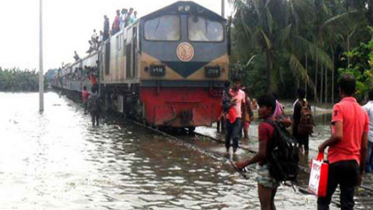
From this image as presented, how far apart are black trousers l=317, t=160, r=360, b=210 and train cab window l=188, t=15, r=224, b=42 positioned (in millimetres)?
12575

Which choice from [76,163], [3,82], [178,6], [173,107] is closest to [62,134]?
[173,107]

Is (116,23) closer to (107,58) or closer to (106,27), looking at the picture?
(107,58)

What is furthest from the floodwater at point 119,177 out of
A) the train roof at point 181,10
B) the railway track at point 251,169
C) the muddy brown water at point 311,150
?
the train roof at point 181,10

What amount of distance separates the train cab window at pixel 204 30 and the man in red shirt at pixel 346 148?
12392 millimetres

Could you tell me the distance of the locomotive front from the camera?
18.5 m

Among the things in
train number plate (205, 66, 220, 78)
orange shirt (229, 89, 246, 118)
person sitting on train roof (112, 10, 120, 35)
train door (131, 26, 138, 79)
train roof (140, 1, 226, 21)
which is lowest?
orange shirt (229, 89, 246, 118)

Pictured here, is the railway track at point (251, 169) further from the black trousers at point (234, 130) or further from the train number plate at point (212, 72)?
the train number plate at point (212, 72)

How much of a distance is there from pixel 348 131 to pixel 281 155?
0.74 m

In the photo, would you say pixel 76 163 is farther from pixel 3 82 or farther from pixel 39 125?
pixel 3 82

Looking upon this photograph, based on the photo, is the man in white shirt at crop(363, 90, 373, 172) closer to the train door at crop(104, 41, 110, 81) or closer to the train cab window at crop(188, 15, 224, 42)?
the train cab window at crop(188, 15, 224, 42)

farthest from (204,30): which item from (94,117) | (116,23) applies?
(116,23)

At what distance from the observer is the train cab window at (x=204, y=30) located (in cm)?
1902

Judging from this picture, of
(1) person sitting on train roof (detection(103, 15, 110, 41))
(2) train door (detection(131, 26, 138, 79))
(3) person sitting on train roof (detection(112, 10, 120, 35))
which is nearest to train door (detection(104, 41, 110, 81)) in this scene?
(3) person sitting on train roof (detection(112, 10, 120, 35))

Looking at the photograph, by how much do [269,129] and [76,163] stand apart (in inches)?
278
